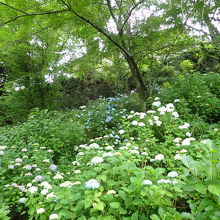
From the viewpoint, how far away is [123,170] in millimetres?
1216

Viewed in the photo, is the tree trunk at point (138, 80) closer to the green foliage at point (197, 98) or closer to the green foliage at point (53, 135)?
the green foliage at point (197, 98)

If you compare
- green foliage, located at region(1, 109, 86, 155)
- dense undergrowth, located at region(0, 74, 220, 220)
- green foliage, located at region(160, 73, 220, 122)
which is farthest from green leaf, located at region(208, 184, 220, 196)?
green foliage, located at region(160, 73, 220, 122)

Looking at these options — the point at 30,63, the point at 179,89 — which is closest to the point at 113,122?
the point at 179,89

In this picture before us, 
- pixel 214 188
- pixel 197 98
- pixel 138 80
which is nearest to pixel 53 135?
pixel 138 80

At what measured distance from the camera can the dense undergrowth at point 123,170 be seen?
2.94 ft

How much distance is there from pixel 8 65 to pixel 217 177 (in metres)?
6.28

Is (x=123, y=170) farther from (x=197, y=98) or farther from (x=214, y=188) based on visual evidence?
(x=197, y=98)

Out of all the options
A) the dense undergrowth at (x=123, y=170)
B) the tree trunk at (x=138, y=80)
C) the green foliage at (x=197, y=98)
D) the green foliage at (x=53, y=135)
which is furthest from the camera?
the tree trunk at (x=138, y=80)

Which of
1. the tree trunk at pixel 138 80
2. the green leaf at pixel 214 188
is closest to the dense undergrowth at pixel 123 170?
the green leaf at pixel 214 188

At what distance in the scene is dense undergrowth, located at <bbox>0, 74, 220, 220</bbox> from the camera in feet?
2.94

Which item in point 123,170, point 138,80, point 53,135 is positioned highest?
point 138,80

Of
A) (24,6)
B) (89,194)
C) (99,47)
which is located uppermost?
(24,6)

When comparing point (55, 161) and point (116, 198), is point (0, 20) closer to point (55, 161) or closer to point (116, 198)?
point (55, 161)

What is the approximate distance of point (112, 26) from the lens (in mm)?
4262
